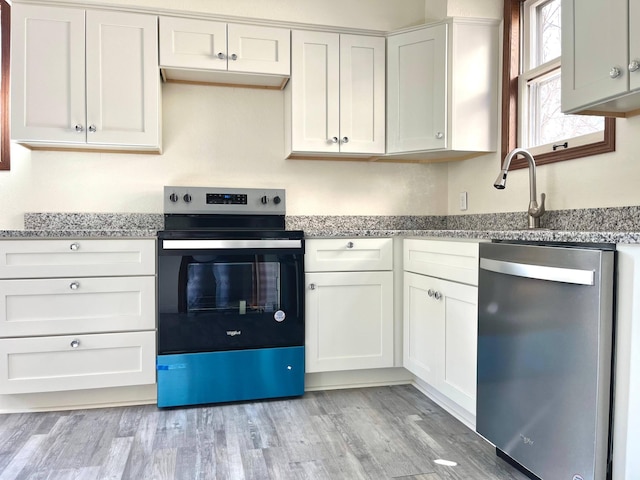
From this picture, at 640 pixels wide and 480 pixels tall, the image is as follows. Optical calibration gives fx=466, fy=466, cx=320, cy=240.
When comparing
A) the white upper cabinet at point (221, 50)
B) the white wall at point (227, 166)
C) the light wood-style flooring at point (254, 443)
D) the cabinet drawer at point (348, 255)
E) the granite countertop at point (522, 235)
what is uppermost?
the white upper cabinet at point (221, 50)

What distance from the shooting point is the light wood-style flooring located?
1.70 m

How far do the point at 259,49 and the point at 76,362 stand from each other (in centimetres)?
190

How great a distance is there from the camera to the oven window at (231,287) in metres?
2.34

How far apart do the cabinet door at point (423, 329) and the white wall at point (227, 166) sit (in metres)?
0.83

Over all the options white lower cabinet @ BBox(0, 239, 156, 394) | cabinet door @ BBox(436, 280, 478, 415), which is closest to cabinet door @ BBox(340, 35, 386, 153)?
cabinet door @ BBox(436, 280, 478, 415)

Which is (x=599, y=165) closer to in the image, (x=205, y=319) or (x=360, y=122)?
(x=360, y=122)

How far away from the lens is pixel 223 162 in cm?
289

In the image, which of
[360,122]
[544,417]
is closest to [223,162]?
[360,122]

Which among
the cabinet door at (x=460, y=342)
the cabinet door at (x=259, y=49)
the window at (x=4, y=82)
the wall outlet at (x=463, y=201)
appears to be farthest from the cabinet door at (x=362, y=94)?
the window at (x=4, y=82)

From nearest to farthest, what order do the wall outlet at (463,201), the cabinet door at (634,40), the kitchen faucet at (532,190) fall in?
the cabinet door at (634,40)
the kitchen faucet at (532,190)
the wall outlet at (463,201)

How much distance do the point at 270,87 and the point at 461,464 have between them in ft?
7.59

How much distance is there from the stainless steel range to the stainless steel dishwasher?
101 centimetres

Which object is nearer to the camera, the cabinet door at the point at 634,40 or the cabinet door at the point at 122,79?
the cabinet door at the point at 634,40

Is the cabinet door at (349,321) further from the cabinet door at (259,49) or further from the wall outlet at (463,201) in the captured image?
the cabinet door at (259,49)
